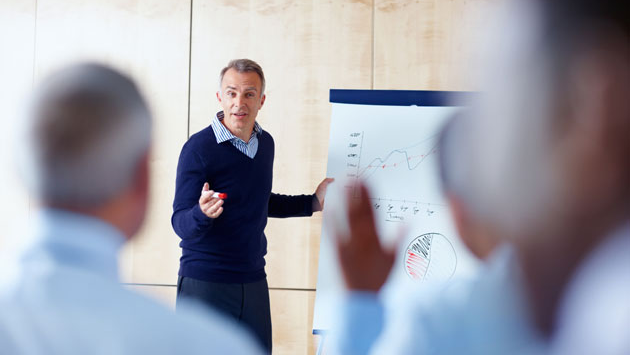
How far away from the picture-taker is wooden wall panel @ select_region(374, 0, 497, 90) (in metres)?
3.01

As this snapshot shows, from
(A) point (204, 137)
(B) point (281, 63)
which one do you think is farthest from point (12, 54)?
(A) point (204, 137)

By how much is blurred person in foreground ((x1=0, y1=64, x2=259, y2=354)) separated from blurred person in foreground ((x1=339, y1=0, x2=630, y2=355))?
1.13 ft

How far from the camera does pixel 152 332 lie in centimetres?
50

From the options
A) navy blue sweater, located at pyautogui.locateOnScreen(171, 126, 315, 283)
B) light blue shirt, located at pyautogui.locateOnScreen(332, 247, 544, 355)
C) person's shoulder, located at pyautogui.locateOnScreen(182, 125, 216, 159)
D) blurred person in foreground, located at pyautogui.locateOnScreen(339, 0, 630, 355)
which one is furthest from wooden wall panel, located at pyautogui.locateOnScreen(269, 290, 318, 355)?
blurred person in foreground, located at pyautogui.locateOnScreen(339, 0, 630, 355)

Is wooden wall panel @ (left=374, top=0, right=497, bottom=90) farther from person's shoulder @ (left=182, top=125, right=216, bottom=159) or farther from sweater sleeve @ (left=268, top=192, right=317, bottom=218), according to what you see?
person's shoulder @ (left=182, top=125, right=216, bottom=159)

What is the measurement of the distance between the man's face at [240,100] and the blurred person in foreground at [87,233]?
1343 mm

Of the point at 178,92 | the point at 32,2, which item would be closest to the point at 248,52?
the point at 178,92

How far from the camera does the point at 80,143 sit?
24.1 inches

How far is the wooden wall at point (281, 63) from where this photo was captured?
303 centimetres

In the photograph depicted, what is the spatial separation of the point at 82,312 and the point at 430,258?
1.54 m

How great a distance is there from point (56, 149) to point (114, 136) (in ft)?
0.20

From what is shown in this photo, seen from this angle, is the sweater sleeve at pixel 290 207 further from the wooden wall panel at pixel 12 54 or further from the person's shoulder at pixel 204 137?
the wooden wall panel at pixel 12 54

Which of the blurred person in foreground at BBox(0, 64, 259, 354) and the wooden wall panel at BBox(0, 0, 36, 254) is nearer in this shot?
the blurred person in foreground at BBox(0, 64, 259, 354)

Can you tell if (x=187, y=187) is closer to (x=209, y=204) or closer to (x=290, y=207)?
(x=209, y=204)
